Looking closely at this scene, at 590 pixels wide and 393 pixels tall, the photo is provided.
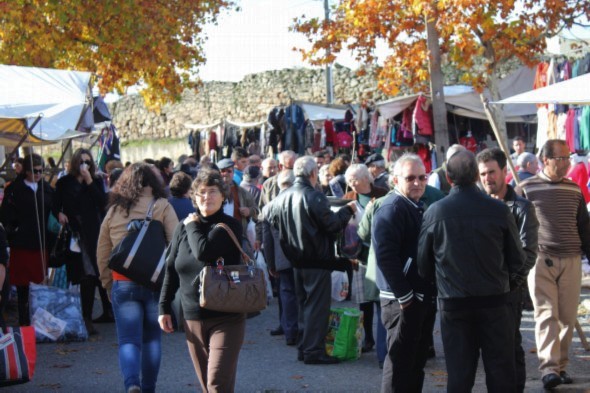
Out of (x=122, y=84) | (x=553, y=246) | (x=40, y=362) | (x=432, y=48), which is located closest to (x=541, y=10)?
(x=432, y=48)

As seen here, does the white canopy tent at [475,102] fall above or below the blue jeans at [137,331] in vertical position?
above

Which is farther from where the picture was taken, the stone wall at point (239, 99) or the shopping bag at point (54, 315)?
the stone wall at point (239, 99)

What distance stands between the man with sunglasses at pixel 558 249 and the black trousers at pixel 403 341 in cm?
150

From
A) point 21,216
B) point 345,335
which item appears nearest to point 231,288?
point 345,335

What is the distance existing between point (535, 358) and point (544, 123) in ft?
22.3

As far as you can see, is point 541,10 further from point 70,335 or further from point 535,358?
point 70,335

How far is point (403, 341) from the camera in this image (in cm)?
563

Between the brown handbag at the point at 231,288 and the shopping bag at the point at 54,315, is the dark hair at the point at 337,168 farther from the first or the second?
the brown handbag at the point at 231,288

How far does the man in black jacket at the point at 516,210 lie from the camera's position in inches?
225

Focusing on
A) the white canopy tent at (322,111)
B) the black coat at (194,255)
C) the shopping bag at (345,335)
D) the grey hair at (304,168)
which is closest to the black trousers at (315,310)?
the shopping bag at (345,335)

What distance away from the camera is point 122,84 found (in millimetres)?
20375

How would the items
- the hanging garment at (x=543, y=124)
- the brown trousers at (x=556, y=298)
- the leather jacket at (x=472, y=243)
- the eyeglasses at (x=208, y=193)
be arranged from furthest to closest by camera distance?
the hanging garment at (x=543, y=124)
the brown trousers at (x=556, y=298)
the eyeglasses at (x=208, y=193)
the leather jacket at (x=472, y=243)

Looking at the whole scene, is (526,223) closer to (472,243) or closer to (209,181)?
(472,243)

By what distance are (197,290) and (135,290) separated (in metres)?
0.93
